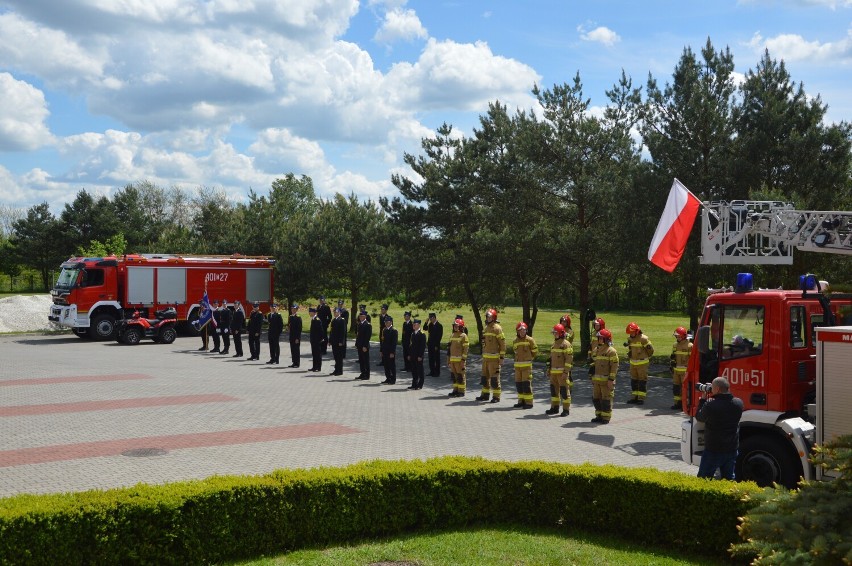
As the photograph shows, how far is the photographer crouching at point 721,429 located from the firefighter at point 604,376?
5.61 meters

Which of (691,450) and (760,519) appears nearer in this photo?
(760,519)

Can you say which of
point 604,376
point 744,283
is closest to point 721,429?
point 744,283

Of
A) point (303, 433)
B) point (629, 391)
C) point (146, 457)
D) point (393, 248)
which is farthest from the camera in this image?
point (393, 248)

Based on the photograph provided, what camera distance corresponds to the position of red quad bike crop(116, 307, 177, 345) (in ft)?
94.3

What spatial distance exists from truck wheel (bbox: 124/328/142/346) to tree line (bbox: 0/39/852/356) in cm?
820

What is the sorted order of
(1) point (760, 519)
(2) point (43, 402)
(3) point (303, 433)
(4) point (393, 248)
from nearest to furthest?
(1) point (760, 519)
(3) point (303, 433)
(2) point (43, 402)
(4) point (393, 248)

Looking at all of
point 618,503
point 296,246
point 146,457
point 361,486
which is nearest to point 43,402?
point 146,457

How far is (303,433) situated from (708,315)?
275 inches

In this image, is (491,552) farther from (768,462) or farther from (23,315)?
(23,315)

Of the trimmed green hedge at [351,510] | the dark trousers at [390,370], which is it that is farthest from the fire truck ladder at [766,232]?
the dark trousers at [390,370]

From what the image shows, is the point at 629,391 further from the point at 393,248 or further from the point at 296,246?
the point at 296,246

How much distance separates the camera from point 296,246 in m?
35.2

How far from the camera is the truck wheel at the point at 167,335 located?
29.5 meters

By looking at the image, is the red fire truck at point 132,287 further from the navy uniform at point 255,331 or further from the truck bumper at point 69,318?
the navy uniform at point 255,331
